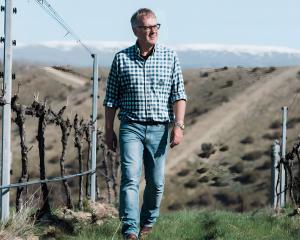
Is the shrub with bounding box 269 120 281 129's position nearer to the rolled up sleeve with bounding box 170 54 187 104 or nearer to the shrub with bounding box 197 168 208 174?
the shrub with bounding box 197 168 208 174

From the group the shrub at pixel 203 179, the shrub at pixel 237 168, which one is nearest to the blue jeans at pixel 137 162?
the shrub at pixel 203 179

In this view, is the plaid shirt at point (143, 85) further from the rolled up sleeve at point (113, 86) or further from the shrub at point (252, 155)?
the shrub at point (252, 155)

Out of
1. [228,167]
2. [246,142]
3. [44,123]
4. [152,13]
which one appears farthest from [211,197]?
[152,13]

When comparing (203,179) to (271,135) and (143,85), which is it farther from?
(143,85)

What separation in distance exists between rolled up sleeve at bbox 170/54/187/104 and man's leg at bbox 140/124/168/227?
0.94 ft

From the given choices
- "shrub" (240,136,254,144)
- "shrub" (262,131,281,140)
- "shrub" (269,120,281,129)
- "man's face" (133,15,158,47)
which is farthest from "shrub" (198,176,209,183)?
"man's face" (133,15,158,47)

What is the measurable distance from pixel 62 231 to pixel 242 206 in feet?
161

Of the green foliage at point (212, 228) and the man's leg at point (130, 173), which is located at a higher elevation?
the man's leg at point (130, 173)

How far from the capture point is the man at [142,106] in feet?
26.5

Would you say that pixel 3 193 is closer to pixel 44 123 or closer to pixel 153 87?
pixel 153 87

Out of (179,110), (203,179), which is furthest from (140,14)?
(203,179)

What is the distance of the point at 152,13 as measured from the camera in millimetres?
8094

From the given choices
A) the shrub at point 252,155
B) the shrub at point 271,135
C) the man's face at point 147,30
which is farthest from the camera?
the shrub at point 271,135

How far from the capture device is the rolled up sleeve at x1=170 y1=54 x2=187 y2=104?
327 inches
